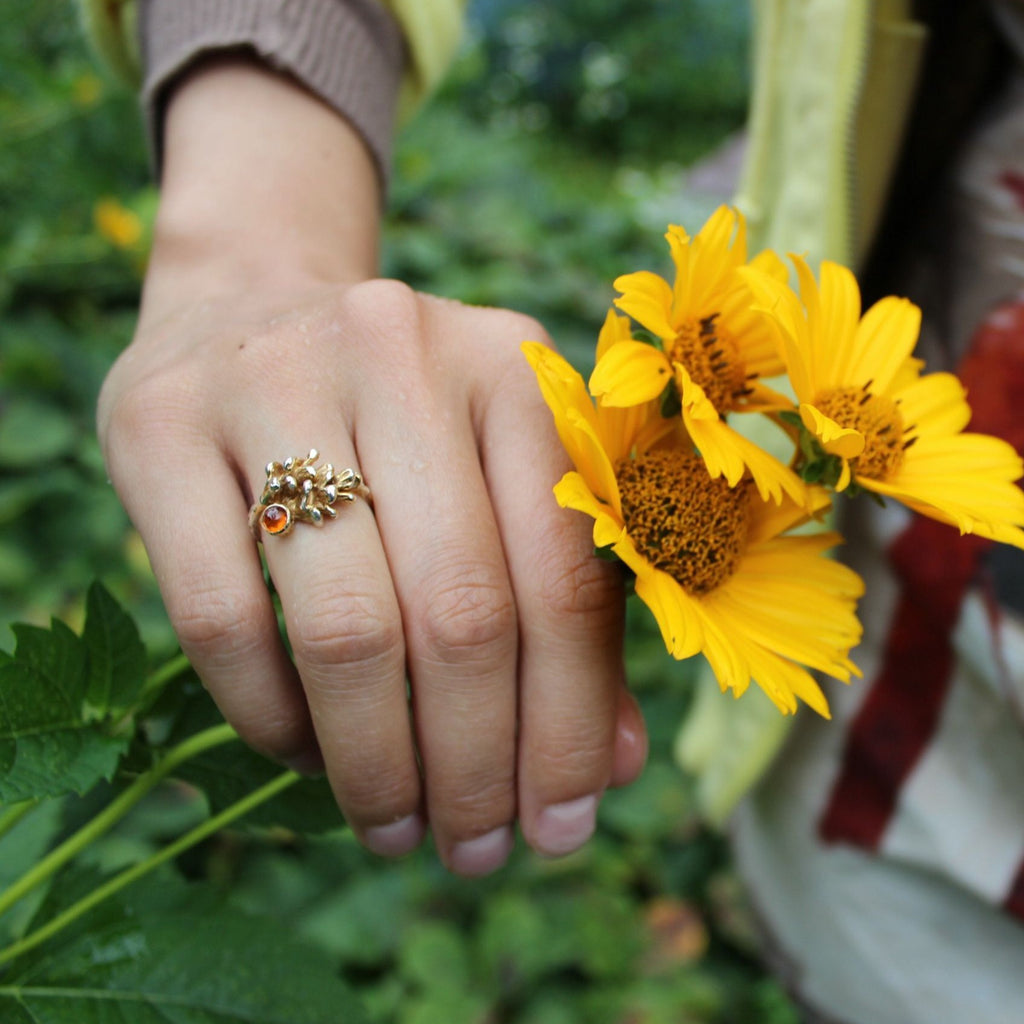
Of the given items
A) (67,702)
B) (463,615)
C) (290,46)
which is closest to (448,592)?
(463,615)

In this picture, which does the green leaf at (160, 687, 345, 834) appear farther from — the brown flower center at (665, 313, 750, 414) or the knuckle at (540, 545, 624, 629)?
the brown flower center at (665, 313, 750, 414)

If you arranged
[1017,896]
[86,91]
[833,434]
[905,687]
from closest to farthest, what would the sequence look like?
[833,434] < [1017,896] < [905,687] < [86,91]

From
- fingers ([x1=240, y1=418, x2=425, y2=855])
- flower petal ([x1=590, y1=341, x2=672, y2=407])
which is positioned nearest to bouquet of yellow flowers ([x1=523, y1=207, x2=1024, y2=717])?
flower petal ([x1=590, y1=341, x2=672, y2=407])

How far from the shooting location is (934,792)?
0.93 m

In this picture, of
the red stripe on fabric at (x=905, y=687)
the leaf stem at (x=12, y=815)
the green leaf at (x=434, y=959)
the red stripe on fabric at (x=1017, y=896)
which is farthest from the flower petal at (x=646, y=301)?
the green leaf at (x=434, y=959)

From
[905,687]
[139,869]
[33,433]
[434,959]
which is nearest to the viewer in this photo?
[139,869]

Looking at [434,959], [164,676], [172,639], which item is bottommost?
[434,959]

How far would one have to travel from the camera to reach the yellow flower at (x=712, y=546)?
1.42 feet

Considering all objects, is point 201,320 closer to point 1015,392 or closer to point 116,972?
point 116,972

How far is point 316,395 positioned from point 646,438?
0.18 metres

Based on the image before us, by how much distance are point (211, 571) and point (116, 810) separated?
0.55 feet

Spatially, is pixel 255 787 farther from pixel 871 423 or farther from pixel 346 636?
pixel 871 423

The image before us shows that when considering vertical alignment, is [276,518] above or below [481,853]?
above

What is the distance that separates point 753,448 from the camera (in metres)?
0.44
